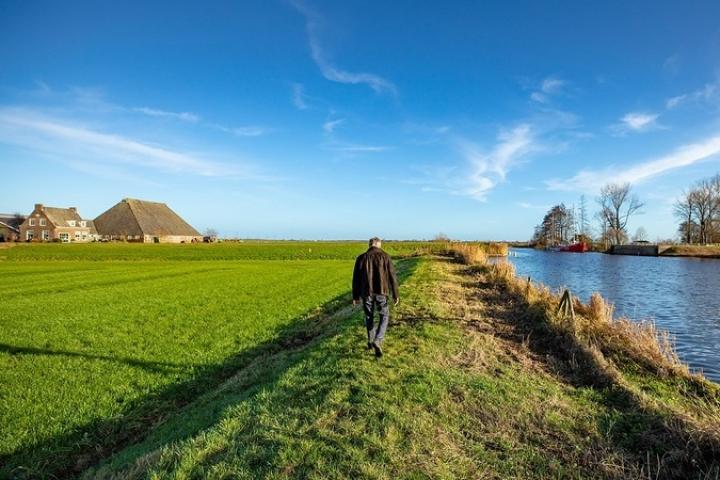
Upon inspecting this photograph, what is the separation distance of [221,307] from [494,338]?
13012mm

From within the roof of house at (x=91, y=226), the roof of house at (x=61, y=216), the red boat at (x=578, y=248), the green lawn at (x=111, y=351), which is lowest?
the green lawn at (x=111, y=351)

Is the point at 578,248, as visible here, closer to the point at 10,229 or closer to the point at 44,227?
the point at 44,227

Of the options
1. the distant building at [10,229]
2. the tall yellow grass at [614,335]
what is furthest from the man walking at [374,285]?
the distant building at [10,229]

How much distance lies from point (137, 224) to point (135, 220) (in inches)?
57.5

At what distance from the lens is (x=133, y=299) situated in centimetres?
2134

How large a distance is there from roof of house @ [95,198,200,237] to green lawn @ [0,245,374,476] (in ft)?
281

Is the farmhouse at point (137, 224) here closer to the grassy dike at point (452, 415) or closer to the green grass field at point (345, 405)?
the green grass field at point (345, 405)

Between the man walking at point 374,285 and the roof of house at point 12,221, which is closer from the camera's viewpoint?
the man walking at point 374,285

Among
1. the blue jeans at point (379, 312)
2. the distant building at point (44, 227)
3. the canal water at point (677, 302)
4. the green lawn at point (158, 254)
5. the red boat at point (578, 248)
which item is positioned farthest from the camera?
the distant building at point (44, 227)

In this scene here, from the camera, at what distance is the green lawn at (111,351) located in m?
7.56

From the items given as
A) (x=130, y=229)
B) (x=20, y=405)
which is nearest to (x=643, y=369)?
(x=20, y=405)

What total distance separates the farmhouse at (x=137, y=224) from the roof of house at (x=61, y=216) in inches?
246

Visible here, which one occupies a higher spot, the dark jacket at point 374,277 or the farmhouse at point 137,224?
the farmhouse at point 137,224

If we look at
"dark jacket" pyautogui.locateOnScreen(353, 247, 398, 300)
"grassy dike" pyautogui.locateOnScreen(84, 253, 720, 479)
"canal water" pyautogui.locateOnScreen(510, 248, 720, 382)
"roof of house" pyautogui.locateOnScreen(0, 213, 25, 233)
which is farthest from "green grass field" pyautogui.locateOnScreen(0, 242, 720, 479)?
"roof of house" pyautogui.locateOnScreen(0, 213, 25, 233)
